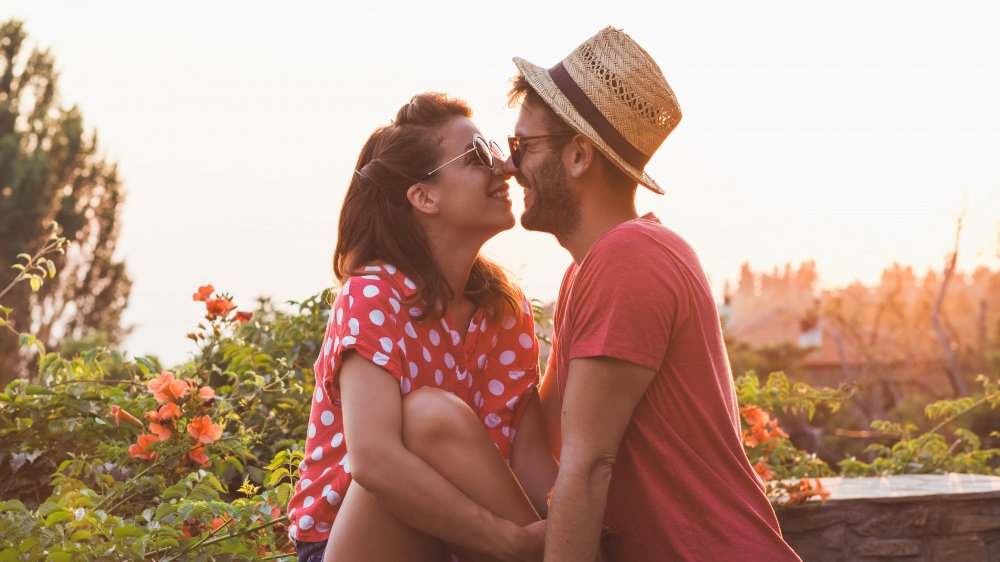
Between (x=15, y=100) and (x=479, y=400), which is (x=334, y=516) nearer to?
(x=479, y=400)

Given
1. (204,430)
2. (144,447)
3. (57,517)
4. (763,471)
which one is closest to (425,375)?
(57,517)

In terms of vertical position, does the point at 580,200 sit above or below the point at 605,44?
below

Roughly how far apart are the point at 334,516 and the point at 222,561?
0.63m

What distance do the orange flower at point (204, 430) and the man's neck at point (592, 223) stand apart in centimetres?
148

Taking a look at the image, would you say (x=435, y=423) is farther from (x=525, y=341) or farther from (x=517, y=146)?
(x=517, y=146)

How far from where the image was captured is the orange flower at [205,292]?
381 centimetres

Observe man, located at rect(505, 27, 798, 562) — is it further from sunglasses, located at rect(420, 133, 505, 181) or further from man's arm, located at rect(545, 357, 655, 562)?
sunglasses, located at rect(420, 133, 505, 181)

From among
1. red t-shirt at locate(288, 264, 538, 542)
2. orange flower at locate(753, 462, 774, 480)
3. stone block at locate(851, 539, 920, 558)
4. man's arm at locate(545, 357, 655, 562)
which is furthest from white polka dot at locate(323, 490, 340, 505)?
stone block at locate(851, 539, 920, 558)

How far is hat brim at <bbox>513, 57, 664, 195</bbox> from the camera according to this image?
218 cm

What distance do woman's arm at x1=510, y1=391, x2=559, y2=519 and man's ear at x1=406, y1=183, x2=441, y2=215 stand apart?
0.51 meters

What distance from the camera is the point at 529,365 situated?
248cm

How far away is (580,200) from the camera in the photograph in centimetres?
223

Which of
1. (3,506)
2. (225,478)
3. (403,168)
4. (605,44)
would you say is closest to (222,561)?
(3,506)

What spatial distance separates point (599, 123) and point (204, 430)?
1.70m
